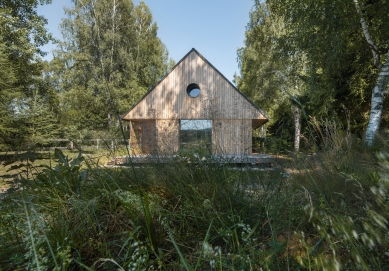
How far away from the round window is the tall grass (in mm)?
12006

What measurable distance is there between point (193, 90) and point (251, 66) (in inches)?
337

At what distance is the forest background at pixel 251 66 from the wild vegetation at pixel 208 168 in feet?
0.26

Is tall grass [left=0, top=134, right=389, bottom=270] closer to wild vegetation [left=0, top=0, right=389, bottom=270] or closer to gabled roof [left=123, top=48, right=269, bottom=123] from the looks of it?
wild vegetation [left=0, top=0, right=389, bottom=270]

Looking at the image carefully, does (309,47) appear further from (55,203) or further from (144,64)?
(144,64)

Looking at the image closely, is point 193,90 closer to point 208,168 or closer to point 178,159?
point 178,159

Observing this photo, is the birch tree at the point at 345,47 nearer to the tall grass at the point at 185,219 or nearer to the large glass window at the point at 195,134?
the large glass window at the point at 195,134

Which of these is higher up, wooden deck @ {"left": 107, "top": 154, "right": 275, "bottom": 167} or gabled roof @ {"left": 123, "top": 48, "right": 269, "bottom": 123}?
gabled roof @ {"left": 123, "top": 48, "right": 269, "bottom": 123}

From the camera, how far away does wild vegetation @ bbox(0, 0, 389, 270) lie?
1.10m

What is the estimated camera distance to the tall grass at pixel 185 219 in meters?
1.07

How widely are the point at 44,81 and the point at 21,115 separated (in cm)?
812

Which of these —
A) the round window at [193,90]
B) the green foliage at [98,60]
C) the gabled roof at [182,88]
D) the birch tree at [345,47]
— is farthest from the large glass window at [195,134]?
the green foliage at [98,60]

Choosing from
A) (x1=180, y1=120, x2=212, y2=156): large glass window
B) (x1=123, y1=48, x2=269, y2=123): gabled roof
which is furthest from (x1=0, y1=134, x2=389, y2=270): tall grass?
(x1=123, y1=48, x2=269, y2=123): gabled roof

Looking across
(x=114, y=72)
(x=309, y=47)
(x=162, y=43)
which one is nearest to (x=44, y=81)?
(x=114, y=72)

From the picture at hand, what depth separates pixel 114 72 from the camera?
23.7 metres
